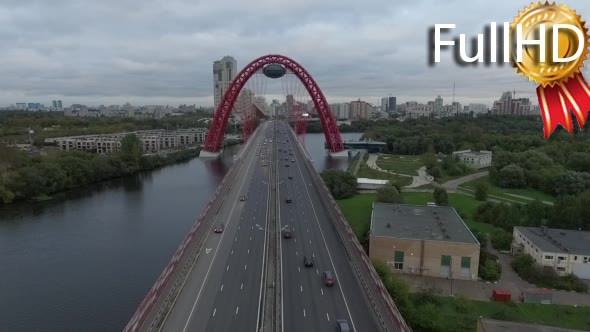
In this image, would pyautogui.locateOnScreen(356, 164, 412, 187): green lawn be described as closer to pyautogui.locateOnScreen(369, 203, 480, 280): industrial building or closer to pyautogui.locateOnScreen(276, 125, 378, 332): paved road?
pyautogui.locateOnScreen(276, 125, 378, 332): paved road

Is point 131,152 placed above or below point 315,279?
above

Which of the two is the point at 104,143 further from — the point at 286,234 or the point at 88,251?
the point at 286,234

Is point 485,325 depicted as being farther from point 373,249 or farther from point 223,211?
point 223,211

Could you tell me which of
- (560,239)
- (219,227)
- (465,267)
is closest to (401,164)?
(560,239)

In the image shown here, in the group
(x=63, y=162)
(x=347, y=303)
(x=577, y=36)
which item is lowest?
(x=347, y=303)

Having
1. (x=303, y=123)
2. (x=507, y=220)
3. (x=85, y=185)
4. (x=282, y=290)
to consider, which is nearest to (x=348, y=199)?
(x=507, y=220)

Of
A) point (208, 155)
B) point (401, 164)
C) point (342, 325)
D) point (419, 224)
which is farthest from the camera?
point (208, 155)

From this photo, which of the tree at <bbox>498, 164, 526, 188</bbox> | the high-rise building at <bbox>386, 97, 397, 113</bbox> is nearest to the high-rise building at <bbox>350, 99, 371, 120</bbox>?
the high-rise building at <bbox>386, 97, 397, 113</bbox>
